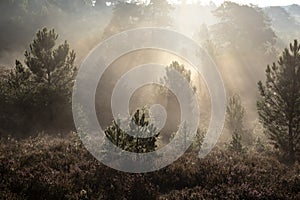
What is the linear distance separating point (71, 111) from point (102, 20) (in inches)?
2991

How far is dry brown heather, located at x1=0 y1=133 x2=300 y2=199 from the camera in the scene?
12.0 metres

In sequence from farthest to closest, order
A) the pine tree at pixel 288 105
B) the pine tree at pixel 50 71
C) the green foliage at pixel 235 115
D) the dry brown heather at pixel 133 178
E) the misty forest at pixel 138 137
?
1. the green foliage at pixel 235 115
2. the pine tree at pixel 50 71
3. the pine tree at pixel 288 105
4. the misty forest at pixel 138 137
5. the dry brown heather at pixel 133 178

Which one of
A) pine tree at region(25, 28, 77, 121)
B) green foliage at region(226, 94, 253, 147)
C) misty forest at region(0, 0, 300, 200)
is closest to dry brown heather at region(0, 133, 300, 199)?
misty forest at region(0, 0, 300, 200)

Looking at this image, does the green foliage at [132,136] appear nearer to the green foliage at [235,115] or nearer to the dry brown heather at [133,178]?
the dry brown heather at [133,178]

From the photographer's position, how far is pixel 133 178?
44.2 feet

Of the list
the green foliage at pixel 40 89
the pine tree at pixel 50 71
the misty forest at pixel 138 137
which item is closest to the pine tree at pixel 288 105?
the misty forest at pixel 138 137

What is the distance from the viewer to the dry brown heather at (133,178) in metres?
12.0

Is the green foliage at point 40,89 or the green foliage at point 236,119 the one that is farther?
the green foliage at point 236,119

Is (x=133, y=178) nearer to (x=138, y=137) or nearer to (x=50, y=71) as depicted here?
(x=138, y=137)

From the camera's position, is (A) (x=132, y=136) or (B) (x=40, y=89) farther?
(B) (x=40, y=89)

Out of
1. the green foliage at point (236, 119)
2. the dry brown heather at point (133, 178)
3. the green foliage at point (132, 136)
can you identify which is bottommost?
the dry brown heather at point (133, 178)

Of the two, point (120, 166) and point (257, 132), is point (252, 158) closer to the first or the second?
point (120, 166)

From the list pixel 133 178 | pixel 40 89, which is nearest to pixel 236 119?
pixel 40 89

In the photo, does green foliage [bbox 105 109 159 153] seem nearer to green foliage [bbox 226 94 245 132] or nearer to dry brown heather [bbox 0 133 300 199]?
dry brown heather [bbox 0 133 300 199]
